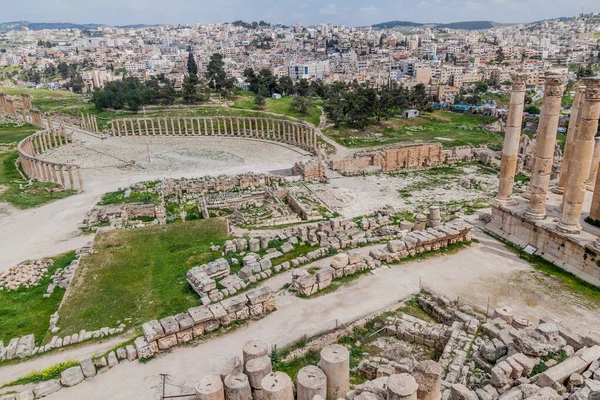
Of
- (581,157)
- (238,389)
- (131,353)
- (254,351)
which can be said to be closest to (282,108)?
(581,157)

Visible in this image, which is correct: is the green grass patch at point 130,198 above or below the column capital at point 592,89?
below

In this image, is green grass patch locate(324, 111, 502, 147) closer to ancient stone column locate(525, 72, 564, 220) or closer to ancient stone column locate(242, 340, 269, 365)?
ancient stone column locate(525, 72, 564, 220)

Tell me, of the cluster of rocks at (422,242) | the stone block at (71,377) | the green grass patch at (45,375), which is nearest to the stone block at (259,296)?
the stone block at (71,377)

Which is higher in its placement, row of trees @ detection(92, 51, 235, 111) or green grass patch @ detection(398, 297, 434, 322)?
row of trees @ detection(92, 51, 235, 111)

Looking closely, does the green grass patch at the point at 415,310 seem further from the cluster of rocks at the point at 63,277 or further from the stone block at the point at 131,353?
the cluster of rocks at the point at 63,277

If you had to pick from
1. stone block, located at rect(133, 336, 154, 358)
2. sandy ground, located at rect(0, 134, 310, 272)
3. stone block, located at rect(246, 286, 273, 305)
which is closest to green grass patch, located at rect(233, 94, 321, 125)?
sandy ground, located at rect(0, 134, 310, 272)

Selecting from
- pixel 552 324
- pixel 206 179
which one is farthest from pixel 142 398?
pixel 206 179

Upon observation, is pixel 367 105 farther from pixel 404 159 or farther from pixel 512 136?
pixel 512 136
